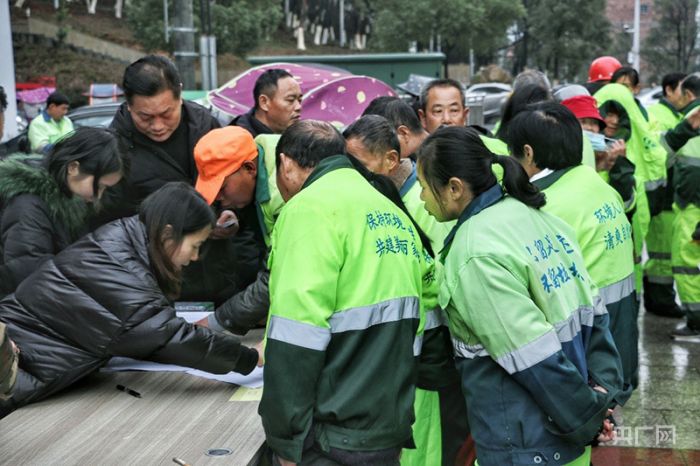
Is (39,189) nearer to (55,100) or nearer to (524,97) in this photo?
(524,97)

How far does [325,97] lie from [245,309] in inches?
149

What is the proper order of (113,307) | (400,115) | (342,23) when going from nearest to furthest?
(113,307) → (400,115) → (342,23)

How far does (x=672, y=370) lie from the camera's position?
5.89 m

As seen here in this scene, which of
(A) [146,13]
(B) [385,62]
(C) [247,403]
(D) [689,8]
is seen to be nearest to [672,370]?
(C) [247,403]

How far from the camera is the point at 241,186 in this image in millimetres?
3633

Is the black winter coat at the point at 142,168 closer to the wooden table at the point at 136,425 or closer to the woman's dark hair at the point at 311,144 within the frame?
the wooden table at the point at 136,425

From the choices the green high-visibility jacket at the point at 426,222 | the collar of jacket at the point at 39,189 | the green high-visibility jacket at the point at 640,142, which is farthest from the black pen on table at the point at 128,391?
the green high-visibility jacket at the point at 640,142

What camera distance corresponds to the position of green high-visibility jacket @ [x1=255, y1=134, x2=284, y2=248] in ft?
12.0

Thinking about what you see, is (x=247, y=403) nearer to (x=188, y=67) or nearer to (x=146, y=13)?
(x=188, y=67)

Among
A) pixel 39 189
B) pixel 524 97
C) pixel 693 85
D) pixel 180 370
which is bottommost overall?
pixel 180 370

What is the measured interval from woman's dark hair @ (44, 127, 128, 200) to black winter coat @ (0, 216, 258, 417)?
426mm

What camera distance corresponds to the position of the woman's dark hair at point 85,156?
333cm

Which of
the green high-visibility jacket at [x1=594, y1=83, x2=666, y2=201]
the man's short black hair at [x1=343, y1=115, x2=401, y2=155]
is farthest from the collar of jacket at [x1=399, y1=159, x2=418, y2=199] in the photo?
the green high-visibility jacket at [x1=594, y1=83, x2=666, y2=201]

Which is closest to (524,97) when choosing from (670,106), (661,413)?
(661,413)
